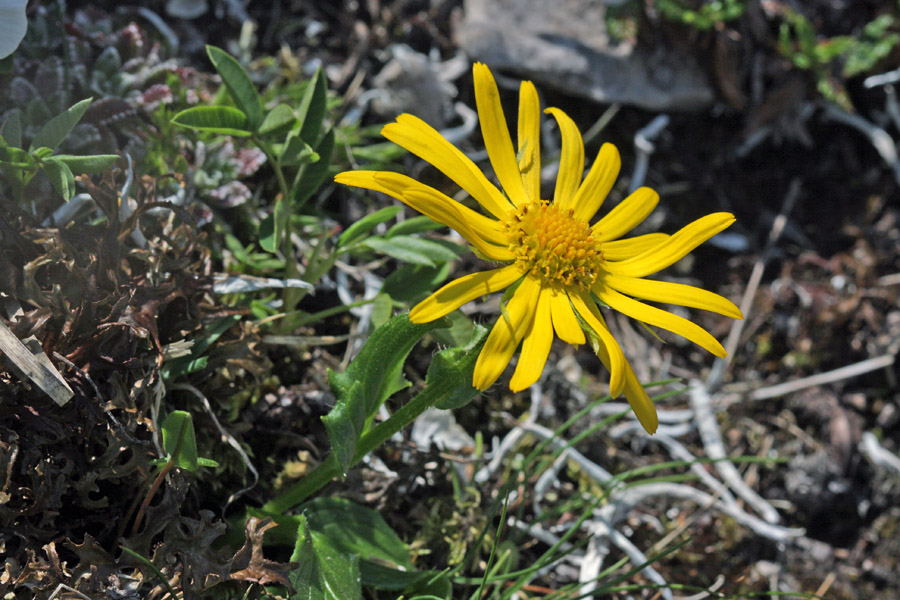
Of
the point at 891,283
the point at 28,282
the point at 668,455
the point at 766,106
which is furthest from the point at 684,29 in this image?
the point at 28,282

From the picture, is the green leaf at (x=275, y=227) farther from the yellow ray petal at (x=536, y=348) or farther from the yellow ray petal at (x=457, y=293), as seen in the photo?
the yellow ray petal at (x=536, y=348)

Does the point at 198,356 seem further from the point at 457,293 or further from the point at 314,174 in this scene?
the point at 457,293

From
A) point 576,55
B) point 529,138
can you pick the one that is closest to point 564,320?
point 529,138

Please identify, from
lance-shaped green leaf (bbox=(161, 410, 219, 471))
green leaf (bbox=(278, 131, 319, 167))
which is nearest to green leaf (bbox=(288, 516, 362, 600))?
lance-shaped green leaf (bbox=(161, 410, 219, 471))

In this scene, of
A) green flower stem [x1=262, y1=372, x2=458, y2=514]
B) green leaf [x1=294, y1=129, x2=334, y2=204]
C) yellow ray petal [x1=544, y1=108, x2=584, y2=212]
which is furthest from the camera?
green leaf [x1=294, y1=129, x2=334, y2=204]

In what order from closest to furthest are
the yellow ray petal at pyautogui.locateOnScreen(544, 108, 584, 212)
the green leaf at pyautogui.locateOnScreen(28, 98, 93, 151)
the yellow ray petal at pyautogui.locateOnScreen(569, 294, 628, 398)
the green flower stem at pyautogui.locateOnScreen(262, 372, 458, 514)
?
the yellow ray petal at pyautogui.locateOnScreen(569, 294, 628, 398) → the green flower stem at pyautogui.locateOnScreen(262, 372, 458, 514) → the green leaf at pyautogui.locateOnScreen(28, 98, 93, 151) → the yellow ray petal at pyautogui.locateOnScreen(544, 108, 584, 212)

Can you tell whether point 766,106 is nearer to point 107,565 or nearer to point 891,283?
point 891,283

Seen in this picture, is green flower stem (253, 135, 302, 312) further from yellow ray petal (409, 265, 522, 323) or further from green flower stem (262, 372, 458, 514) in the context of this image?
yellow ray petal (409, 265, 522, 323)
